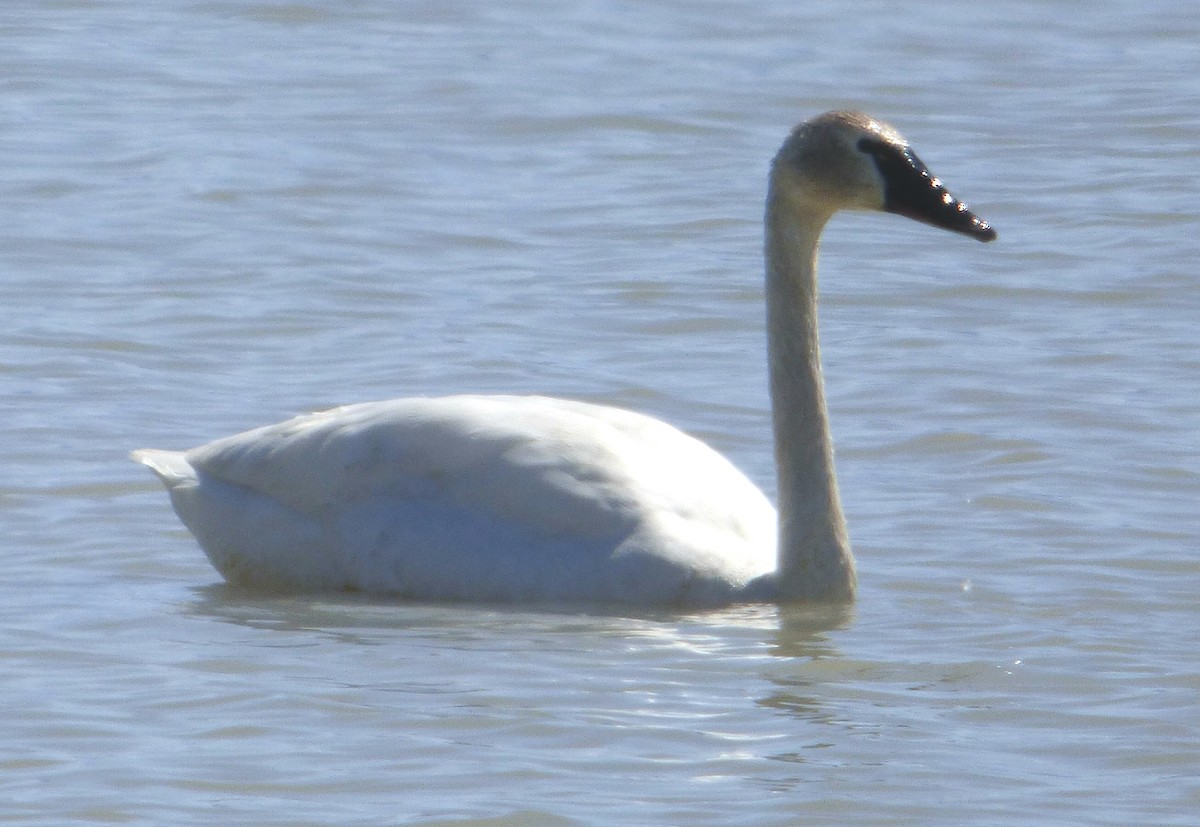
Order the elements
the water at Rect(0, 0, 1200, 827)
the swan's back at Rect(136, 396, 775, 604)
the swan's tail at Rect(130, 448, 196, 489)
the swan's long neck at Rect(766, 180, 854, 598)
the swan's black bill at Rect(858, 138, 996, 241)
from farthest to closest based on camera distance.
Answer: the swan's tail at Rect(130, 448, 196, 489)
the swan's long neck at Rect(766, 180, 854, 598)
the swan's black bill at Rect(858, 138, 996, 241)
the swan's back at Rect(136, 396, 775, 604)
the water at Rect(0, 0, 1200, 827)

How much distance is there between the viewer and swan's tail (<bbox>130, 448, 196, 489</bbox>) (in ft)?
26.8

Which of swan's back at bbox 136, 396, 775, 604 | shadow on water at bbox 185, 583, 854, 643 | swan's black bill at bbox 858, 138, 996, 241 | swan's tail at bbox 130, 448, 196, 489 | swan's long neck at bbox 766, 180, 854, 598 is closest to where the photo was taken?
shadow on water at bbox 185, 583, 854, 643

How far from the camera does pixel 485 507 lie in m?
7.48

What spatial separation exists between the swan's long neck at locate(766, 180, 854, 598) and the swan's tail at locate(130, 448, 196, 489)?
5.97 feet

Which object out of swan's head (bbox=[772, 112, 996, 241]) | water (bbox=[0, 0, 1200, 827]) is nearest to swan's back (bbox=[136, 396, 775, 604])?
water (bbox=[0, 0, 1200, 827])

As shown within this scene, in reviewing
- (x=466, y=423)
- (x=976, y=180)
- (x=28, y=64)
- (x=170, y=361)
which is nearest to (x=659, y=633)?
(x=466, y=423)

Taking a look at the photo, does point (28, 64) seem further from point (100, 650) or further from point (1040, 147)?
point (100, 650)

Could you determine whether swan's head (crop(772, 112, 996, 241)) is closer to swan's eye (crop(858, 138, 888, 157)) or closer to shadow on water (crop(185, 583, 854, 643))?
swan's eye (crop(858, 138, 888, 157))

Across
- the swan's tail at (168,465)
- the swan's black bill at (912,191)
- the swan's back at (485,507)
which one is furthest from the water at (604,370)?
the swan's black bill at (912,191)

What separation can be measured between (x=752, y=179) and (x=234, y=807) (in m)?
8.93

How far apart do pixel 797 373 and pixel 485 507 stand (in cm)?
103

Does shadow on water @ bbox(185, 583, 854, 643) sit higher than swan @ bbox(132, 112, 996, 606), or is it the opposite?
swan @ bbox(132, 112, 996, 606)

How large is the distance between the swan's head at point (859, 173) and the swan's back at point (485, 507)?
0.84 metres

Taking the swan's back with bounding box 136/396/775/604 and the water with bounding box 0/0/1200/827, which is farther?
the swan's back with bounding box 136/396/775/604
